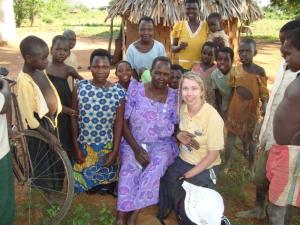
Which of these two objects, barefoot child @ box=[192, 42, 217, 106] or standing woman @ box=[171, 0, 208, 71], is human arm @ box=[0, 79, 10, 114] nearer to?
barefoot child @ box=[192, 42, 217, 106]

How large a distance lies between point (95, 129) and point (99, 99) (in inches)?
11.7

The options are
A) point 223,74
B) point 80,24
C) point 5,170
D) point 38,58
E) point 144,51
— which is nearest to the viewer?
point 5,170

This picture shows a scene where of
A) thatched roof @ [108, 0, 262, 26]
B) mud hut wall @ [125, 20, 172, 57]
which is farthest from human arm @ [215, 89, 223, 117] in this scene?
mud hut wall @ [125, 20, 172, 57]

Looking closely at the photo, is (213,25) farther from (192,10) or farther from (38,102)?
(38,102)

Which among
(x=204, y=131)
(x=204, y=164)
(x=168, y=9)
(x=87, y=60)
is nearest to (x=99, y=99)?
(x=204, y=131)

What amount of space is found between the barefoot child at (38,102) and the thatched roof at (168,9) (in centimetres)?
582

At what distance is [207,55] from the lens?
445cm

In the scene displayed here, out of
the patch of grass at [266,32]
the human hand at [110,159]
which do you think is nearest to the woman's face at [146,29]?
the human hand at [110,159]

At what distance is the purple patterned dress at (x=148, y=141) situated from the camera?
3.40 meters

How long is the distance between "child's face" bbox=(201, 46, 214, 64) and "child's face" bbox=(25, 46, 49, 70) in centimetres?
197

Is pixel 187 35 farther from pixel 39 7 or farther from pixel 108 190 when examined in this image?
pixel 39 7

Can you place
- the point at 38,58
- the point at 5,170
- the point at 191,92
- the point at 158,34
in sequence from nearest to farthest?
1. the point at 5,170
2. the point at 38,58
3. the point at 191,92
4. the point at 158,34

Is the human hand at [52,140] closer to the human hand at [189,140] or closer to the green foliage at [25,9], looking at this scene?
the human hand at [189,140]

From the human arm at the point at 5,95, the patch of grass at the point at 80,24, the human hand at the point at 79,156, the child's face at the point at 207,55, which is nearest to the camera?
the human arm at the point at 5,95
